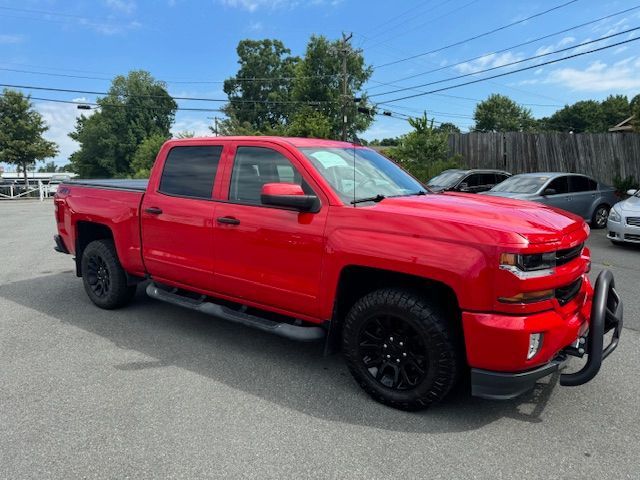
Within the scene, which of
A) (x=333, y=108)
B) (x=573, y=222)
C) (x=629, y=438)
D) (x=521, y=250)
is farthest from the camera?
(x=333, y=108)

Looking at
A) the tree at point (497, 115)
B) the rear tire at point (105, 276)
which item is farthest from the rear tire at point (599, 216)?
the tree at point (497, 115)

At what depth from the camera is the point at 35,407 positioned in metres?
3.25

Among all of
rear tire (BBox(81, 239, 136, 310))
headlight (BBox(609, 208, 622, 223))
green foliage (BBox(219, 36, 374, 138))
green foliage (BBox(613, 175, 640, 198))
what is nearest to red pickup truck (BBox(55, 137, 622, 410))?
rear tire (BBox(81, 239, 136, 310))

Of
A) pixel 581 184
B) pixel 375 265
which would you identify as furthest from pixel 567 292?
pixel 581 184

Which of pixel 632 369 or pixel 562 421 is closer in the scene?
pixel 562 421

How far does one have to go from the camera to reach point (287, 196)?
10.9 ft

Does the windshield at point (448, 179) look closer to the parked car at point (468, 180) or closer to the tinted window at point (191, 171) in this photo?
the parked car at point (468, 180)

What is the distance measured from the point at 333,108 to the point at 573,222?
4338 centimetres

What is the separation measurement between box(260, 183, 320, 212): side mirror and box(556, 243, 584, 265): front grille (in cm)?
162

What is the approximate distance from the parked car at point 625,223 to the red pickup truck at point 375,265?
22.8 feet

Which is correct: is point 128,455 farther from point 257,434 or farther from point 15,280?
point 15,280

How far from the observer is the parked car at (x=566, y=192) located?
10906mm

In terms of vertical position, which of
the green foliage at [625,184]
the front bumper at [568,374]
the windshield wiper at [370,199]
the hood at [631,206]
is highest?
the windshield wiper at [370,199]

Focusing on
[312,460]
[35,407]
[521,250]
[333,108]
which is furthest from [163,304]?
[333,108]
